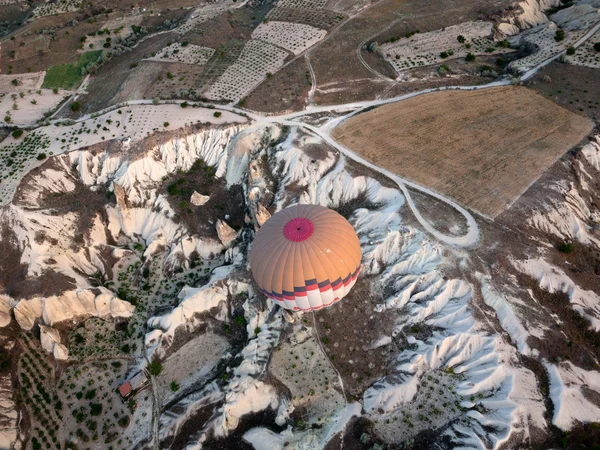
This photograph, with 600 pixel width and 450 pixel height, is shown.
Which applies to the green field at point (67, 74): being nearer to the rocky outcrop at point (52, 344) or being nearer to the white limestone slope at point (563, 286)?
the rocky outcrop at point (52, 344)

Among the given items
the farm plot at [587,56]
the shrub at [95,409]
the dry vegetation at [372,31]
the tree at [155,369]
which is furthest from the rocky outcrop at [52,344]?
the farm plot at [587,56]

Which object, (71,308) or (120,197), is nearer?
(71,308)

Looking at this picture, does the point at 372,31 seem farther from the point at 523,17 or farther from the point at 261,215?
the point at 261,215

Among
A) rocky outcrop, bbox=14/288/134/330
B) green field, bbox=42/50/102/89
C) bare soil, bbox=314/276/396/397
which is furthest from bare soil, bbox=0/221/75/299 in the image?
green field, bbox=42/50/102/89

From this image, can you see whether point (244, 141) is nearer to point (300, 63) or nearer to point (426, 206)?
point (300, 63)

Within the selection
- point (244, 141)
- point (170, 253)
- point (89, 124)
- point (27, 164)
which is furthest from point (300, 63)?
point (27, 164)

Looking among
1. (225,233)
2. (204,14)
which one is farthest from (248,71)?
A: (225,233)
